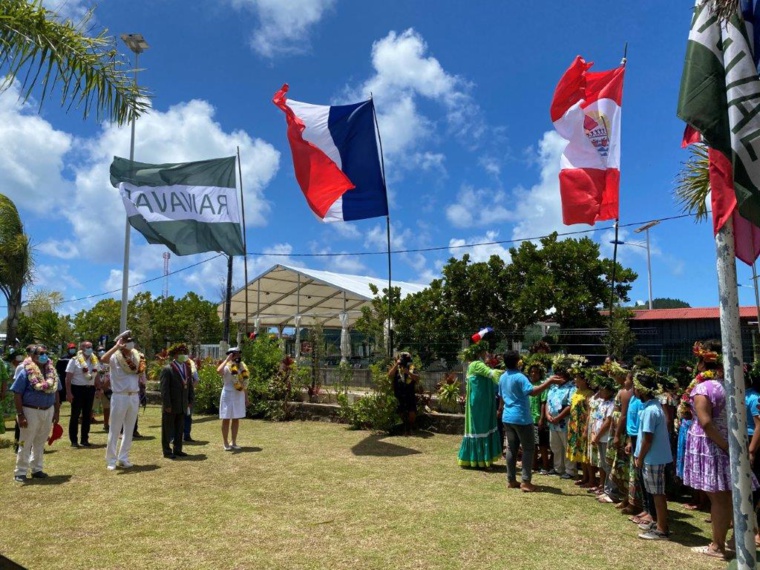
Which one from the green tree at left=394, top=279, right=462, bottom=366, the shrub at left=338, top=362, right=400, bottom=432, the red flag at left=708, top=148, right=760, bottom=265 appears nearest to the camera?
the red flag at left=708, top=148, right=760, bottom=265

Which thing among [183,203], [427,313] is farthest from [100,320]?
[183,203]

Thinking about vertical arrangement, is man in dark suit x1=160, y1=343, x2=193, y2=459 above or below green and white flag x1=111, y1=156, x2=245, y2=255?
below

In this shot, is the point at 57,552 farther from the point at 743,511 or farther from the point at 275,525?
the point at 743,511

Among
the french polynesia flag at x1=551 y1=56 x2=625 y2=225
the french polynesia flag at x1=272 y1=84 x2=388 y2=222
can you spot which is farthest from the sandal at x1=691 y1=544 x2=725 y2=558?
the french polynesia flag at x1=272 y1=84 x2=388 y2=222

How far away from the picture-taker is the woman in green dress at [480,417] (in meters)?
7.88

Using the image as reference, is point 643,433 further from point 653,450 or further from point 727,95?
point 727,95

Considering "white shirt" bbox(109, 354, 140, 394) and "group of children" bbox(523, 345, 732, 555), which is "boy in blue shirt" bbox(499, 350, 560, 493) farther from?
"white shirt" bbox(109, 354, 140, 394)

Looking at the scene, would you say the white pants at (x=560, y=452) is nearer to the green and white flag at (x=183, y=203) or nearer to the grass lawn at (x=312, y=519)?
the grass lawn at (x=312, y=519)

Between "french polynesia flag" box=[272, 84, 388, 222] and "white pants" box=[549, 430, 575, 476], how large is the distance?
5621 mm

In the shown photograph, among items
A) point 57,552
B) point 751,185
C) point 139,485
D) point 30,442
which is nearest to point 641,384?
point 751,185

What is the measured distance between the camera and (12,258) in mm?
17766

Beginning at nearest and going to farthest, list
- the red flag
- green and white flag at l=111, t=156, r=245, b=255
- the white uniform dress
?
the red flag < the white uniform dress < green and white flag at l=111, t=156, r=245, b=255

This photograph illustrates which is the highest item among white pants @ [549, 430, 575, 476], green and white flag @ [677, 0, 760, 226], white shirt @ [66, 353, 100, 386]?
green and white flag @ [677, 0, 760, 226]

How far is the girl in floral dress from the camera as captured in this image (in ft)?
22.3
